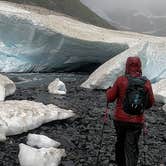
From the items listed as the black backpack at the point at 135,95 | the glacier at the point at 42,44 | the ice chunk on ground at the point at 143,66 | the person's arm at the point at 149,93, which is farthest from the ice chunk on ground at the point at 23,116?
the glacier at the point at 42,44

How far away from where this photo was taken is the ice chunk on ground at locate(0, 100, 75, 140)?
10.9 meters

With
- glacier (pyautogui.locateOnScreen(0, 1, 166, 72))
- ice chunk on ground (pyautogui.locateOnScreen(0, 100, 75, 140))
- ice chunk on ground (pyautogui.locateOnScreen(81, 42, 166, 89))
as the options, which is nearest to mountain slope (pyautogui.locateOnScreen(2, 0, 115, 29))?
glacier (pyautogui.locateOnScreen(0, 1, 166, 72))

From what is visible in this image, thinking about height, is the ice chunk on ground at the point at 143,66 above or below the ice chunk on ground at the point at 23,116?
above

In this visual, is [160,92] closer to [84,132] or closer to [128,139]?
[84,132]

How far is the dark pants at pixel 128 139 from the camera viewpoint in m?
7.84

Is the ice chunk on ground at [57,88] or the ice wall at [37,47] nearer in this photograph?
the ice chunk on ground at [57,88]

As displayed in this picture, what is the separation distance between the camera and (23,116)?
11289 millimetres

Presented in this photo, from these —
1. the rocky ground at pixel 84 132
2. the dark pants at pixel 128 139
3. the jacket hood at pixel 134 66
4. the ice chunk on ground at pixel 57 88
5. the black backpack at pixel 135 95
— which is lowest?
the rocky ground at pixel 84 132

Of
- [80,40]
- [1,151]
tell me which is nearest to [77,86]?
[80,40]

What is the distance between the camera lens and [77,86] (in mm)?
19547

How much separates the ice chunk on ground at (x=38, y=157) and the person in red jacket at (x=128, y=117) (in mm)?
1735

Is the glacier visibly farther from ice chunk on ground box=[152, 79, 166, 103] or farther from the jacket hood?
the jacket hood

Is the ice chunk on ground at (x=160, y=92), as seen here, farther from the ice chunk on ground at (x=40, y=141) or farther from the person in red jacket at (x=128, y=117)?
the person in red jacket at (x=128, y=117)

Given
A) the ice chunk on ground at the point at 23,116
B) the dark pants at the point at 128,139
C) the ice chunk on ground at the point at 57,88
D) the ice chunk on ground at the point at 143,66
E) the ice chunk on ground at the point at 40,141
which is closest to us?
the dark pants at the point at 128,139
